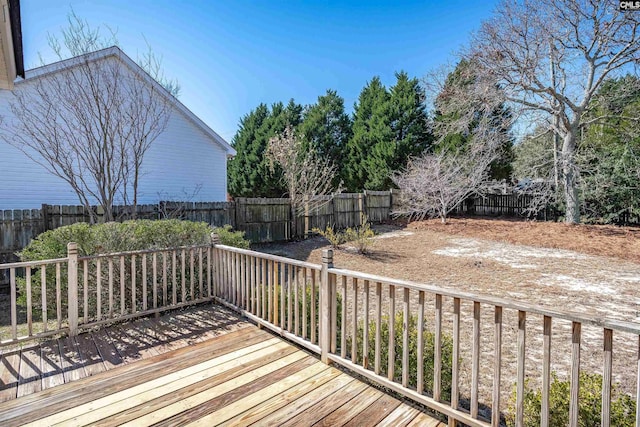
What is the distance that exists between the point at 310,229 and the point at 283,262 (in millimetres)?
8383

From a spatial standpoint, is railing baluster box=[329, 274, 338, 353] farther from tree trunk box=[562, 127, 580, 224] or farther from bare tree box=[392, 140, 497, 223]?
tree trunk box=[562, 127, 580, 224]

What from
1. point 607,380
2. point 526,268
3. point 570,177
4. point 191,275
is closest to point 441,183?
point 570,177

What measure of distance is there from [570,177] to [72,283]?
45.2 ft

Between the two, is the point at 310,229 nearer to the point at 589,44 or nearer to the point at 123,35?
the point at 123,35

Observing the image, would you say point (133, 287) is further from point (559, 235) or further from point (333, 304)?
point (559, 235)

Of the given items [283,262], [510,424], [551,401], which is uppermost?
[283,262]

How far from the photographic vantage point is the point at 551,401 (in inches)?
79.1

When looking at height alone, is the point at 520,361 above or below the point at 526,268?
above

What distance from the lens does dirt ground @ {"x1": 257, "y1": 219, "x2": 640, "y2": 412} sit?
362 centimetres

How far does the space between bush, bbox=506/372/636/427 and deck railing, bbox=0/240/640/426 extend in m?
0.11

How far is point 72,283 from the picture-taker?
339 cm

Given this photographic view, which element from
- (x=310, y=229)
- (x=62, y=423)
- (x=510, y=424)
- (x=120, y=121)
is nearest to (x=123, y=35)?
(x=120, y=121)

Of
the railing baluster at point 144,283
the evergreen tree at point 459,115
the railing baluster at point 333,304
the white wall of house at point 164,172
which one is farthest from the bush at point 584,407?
the evergreen tree at point 459,115

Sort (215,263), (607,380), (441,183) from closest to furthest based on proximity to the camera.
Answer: (607,380)
(215,263)
(441,183)
